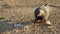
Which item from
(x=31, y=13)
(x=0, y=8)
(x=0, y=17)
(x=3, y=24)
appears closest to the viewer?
(x=3, y=24)

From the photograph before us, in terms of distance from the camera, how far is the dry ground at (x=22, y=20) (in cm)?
599

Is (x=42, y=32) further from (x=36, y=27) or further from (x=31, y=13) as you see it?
(x=31, y=13)

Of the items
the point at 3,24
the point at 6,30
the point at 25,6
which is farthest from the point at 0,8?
the point at 6,30

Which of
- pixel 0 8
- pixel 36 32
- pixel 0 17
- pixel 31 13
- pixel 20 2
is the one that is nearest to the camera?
pixel 36 32

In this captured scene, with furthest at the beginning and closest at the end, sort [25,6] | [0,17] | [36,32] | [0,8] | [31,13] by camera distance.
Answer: [25,6] → [0,8] → [31,13] → [0,17] → [36,32]

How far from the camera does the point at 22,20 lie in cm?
692

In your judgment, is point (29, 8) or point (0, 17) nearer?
point (0, 17)

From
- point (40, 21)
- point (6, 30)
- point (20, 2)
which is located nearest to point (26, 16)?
point (40, 21)

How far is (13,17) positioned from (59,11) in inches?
84.9

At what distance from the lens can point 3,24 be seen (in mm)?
6492

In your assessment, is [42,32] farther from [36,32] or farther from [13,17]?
[13,17]

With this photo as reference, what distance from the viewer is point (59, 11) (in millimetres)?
8297

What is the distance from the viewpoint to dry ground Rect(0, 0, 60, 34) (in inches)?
236

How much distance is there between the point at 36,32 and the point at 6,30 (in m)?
0.94
